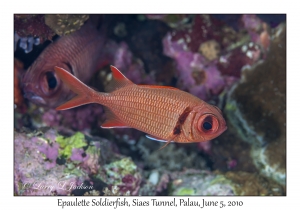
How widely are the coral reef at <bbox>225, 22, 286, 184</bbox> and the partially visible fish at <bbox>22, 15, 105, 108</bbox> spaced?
2.78 m

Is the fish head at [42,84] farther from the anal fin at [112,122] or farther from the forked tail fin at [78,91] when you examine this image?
the anal fin at [112,122]

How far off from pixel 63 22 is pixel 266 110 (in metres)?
3.73

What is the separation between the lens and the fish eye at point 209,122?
286cm

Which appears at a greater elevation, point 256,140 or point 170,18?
point 170,18

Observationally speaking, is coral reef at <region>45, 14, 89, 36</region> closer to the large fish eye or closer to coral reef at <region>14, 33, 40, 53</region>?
coral reef at <region>14, 33, 40, 53</region>

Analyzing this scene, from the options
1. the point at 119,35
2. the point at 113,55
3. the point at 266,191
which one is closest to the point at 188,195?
the point at 266,191

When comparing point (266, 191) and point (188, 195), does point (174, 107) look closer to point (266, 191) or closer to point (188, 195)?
point (188, 195)

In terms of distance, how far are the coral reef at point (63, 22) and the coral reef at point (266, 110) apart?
10.1 ft

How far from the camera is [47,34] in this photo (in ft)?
13.6

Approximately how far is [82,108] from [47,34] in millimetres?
1774

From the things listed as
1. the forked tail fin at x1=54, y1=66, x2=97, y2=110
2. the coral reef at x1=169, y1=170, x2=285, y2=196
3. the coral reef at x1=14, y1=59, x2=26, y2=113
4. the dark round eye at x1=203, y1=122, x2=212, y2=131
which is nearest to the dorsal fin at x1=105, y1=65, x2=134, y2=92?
the forked tail fin at x1=54, y1=66, x2=97, y2=110

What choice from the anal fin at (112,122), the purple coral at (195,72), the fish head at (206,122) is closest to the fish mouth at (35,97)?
the anal fin at (112,122)

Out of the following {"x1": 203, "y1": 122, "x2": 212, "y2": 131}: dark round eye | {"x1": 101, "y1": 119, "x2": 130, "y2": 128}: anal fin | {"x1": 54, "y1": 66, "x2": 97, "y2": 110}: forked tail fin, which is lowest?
{"x1": 203, "y1": 122, "x2": 212, "y2": 131}: dark round eye

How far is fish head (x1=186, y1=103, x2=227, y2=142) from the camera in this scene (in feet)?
9.37
